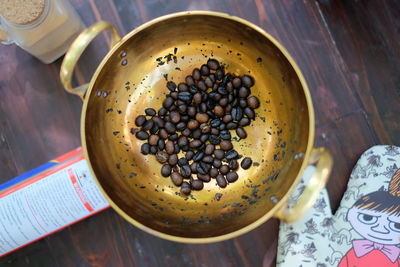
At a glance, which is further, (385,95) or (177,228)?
(385,95)

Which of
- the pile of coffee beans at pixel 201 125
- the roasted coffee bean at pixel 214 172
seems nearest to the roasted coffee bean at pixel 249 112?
the pile of coffee beans at pixel 201 125

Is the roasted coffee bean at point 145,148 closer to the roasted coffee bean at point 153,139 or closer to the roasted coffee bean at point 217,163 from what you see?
the roasted coffee bean at point 153,139

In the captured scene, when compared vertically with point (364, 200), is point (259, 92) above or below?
above

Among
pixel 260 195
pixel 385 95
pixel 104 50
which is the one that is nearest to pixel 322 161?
pixel 260 195

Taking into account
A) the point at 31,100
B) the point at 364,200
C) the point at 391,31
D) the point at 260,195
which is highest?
the point at 31,100

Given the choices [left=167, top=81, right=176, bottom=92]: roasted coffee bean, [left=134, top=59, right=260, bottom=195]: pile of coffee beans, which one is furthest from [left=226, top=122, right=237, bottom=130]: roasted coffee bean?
[left=167, top=81, right=176, bottom=92]: roasted coffee bean

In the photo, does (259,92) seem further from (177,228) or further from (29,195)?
(29,195)

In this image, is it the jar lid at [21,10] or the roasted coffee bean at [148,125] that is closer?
the jar lid at [21,10]
